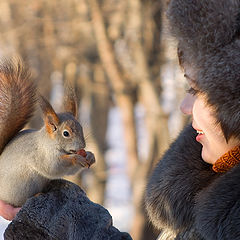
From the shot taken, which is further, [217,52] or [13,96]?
[13,96]

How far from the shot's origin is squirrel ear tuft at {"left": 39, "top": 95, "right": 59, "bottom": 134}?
1303 millimetres

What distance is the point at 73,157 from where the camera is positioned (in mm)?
1297

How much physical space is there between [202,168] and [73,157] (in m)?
0.32

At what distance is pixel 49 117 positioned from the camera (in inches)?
51.6

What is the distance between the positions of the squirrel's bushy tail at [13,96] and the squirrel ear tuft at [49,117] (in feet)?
0.37

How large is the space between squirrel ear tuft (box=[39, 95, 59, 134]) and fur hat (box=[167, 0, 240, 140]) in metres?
0.33

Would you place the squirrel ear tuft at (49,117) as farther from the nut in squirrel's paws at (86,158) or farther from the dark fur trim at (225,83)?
the dark fur trim at (225,83)

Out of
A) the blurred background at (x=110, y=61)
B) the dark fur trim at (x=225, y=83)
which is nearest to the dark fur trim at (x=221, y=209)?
the dark fur trim at (x=225, y=83)


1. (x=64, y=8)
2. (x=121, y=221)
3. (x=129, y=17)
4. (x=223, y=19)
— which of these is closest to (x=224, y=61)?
(x=223, y=19)

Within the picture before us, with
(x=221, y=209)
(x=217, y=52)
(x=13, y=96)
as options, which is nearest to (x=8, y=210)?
(x=13, y=96)

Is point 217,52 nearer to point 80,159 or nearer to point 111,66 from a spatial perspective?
point 80,159

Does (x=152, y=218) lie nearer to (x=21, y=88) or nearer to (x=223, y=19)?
(x=21, y=88)

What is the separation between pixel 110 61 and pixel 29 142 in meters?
3.11

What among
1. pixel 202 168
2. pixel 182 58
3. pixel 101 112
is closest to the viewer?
pixel 182 58
